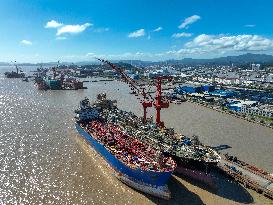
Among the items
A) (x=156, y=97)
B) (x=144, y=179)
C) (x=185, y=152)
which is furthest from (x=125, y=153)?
(x=156, y=97)

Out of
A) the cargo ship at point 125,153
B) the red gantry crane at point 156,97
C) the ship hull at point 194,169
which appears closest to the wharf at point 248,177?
the ship hull at point 194,169

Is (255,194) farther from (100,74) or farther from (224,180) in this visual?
(100,74)

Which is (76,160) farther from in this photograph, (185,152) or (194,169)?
(194,169)

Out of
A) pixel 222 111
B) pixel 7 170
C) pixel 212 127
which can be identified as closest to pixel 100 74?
pixel 222 111

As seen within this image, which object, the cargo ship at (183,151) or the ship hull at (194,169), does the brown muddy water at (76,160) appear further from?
the cargo ship at (183,151)

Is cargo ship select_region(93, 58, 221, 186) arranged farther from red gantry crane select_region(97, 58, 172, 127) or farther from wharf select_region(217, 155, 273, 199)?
red gantry crane select_region(97, 58, 172, 127)

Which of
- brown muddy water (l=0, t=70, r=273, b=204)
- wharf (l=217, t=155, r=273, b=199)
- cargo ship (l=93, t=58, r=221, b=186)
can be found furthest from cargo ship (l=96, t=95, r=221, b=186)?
wharf (l=217, t=155, r=273, b=199)
